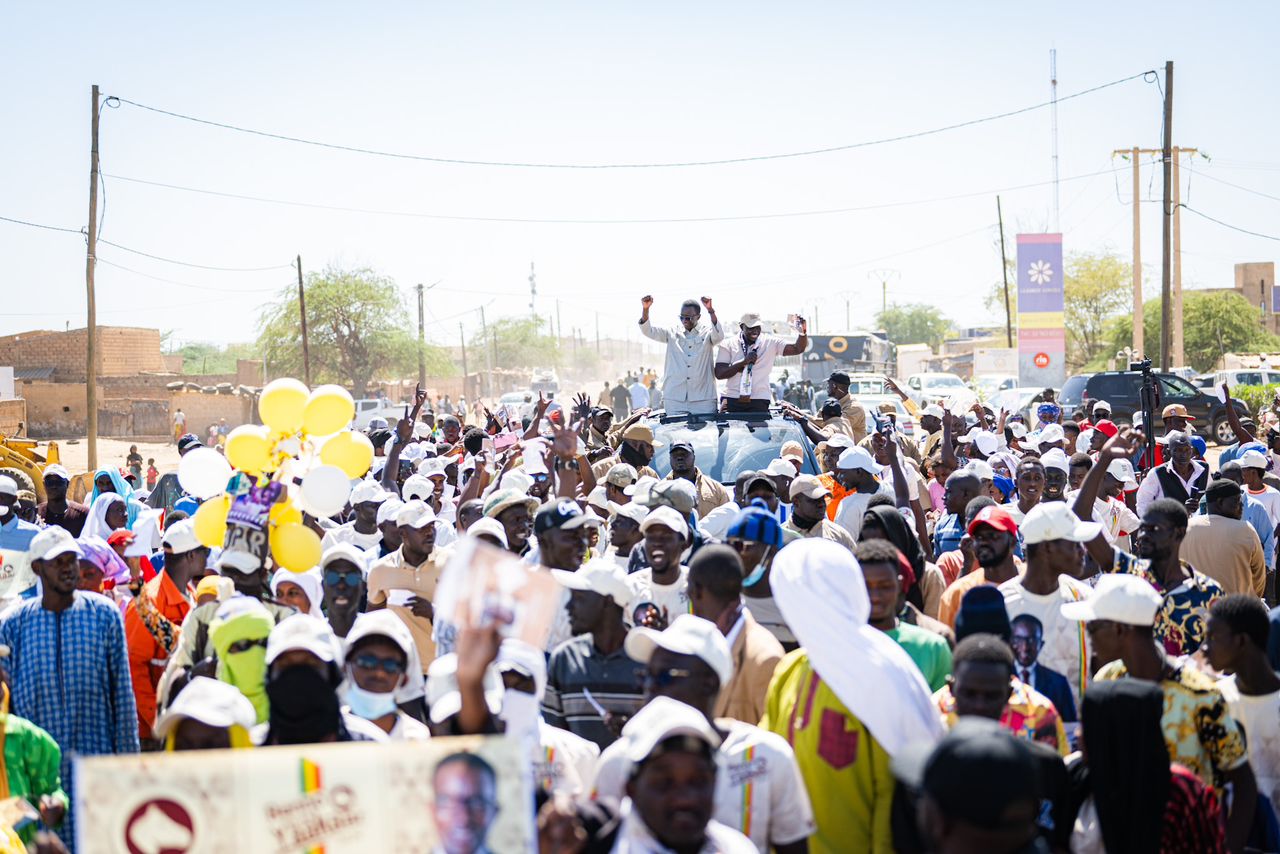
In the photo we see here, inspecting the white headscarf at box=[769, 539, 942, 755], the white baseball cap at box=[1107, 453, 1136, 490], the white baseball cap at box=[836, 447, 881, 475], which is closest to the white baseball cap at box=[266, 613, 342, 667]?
the white headscarf at box=[769, 539, 942, 755]

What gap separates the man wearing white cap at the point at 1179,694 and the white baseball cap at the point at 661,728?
1.59m

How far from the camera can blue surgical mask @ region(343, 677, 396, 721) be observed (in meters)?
4.29

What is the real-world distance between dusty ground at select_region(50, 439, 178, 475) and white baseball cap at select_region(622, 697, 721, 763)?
36847mm

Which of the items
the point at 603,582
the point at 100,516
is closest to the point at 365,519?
the point at 100,516

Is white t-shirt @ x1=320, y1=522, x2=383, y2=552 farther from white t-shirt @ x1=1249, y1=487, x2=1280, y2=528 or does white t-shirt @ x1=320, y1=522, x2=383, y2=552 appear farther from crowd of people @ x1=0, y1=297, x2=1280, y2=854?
white t-shirt @ x1=1249, y1=487, x2=1280, y2=528

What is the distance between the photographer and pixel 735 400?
11.6 meters

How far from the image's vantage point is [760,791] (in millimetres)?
→ 3605

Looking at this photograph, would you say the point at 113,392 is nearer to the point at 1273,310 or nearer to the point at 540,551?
the point at 540,551

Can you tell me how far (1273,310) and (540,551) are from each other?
267ft

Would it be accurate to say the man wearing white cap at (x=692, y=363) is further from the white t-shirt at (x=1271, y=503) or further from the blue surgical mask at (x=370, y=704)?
the blue surgical mask at (x=370, y=704)

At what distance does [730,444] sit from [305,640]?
274 inches

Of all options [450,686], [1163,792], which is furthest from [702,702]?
[1163,792]

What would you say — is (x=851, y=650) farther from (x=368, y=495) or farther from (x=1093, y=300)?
(x=1093, y=300)

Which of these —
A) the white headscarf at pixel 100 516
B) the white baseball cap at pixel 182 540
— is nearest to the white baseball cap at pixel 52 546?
the white baseball cap at pixel 182 540
